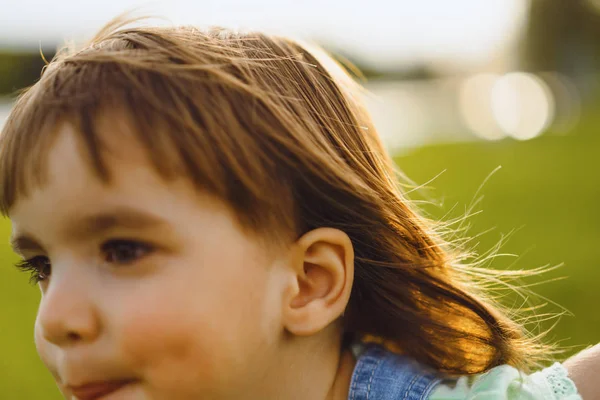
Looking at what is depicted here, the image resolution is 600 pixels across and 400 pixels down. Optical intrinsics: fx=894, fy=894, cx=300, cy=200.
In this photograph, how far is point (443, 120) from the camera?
2139cm

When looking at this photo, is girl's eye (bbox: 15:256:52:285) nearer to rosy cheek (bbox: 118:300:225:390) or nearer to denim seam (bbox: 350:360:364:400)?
rosy cheek (bbox: 118:300:225:390)

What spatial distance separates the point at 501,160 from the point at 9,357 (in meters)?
6.66

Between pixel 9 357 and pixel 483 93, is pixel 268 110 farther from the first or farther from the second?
pixel 483 93

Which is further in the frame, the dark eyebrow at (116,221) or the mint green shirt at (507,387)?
the mint green shirt at (507,387)

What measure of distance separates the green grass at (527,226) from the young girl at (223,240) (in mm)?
1283

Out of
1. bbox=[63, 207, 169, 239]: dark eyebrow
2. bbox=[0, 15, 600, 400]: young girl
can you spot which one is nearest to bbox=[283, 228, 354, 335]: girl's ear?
bbox=[0, 15, 600, 400]: young girl

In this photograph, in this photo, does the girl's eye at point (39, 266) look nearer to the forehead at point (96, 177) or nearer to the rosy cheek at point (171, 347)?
the forehead at point (96, 177)

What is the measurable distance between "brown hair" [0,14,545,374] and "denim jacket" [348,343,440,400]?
51mm

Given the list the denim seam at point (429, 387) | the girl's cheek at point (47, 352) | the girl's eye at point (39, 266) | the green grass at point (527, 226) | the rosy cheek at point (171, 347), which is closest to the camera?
the rosy cheek at point (171, 347)

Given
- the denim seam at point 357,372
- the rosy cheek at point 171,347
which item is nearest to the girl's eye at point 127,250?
the rosy cheek at point 171,347

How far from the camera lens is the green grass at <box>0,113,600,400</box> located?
13.2 feet

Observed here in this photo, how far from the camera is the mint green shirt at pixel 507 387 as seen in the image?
238 centimetres

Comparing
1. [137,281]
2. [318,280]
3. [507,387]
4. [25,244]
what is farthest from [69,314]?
[507,387]

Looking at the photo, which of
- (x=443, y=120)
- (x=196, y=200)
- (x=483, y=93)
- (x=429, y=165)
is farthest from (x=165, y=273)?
(x=483, y=93)
